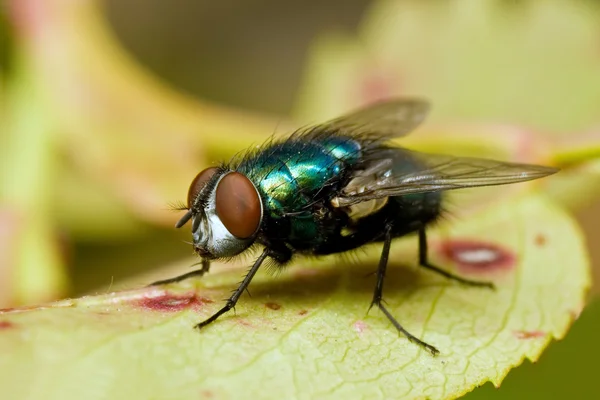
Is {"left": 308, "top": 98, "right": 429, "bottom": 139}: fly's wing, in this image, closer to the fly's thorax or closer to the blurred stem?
the fly's thorax

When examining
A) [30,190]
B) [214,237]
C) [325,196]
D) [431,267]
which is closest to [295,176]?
[325,196]

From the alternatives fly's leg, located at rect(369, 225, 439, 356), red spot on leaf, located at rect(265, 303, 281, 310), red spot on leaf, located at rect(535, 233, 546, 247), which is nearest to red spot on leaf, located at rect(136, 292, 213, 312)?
red spot on leaf, located at rect(265, 303, 281, 310)

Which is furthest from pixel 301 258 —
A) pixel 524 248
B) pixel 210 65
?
pixel 210 65

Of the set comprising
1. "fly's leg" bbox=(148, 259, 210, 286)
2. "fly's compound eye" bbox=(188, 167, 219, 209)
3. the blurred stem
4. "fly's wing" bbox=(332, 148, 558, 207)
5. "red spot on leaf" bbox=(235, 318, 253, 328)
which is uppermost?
"fly's wing" bbox=(332, 148, 558, 207)

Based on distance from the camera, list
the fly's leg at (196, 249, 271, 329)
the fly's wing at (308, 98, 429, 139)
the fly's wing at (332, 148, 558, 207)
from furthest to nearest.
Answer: the fly's wing at (308, 98, 429, 139)
the fly's wing at (332, 148, 558, 207)
the fly's leg at (196, 249, 271, 329)

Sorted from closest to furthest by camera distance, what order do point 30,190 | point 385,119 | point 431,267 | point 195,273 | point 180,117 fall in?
point 195,273, point 431,267, point 385,119, point 30,190, point 180,117

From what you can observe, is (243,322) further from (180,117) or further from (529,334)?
(180,117)

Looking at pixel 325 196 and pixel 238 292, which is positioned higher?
pixel 325 196

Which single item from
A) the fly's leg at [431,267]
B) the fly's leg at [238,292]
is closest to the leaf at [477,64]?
the fly's leg at [431,267]
